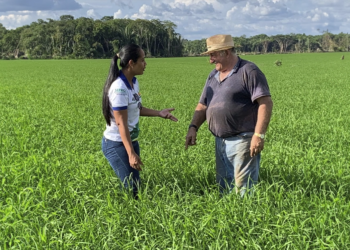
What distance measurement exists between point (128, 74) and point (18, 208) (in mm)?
1833

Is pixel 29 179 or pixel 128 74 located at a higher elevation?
pixel 128 74

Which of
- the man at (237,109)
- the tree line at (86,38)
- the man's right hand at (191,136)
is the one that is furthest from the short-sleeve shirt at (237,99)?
the tree line at (86,38)

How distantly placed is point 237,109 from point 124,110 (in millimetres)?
1094

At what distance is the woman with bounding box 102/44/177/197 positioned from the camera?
10.0 ft

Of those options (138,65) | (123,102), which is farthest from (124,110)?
(138,65)

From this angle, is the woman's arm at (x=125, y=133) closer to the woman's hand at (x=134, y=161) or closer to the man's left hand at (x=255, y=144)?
the woman's hand at (x=134, y=161)

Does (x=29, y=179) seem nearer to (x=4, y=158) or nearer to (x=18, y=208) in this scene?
(x=18, y=208)

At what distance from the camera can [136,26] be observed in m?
110

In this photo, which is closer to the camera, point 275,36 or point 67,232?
point 67,232

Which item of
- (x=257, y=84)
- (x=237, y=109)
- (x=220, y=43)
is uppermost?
(x=220, y=43)

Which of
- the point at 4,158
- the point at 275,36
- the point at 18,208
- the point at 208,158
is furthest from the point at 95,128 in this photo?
the point at 275,36

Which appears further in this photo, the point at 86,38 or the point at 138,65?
the point at 86,38

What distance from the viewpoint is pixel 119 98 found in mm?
3012

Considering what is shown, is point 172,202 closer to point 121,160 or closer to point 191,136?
point 121,160
